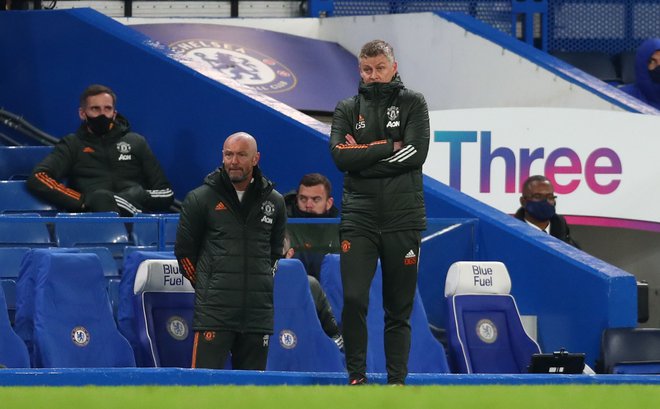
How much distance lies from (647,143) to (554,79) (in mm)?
1631

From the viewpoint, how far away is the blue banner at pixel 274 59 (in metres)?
14.5

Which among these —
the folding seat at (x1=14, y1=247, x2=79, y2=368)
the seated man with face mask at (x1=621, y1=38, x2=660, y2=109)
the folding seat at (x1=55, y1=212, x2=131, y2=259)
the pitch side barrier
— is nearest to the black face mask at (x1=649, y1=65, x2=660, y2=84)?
the seated man with face mask at (x1=621, y1=38, x2=660, y2=109)

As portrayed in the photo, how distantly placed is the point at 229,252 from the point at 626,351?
3054 millimetres

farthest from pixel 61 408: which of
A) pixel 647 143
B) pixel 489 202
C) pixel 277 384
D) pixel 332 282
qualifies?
pixel 647 143

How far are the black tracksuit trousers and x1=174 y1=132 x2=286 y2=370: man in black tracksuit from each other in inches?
32.5

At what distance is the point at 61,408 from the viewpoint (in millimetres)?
5699

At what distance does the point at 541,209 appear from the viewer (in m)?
11.2

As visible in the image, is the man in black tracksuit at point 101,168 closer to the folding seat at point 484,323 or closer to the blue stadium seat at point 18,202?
the blue stadium seat at point 18,202

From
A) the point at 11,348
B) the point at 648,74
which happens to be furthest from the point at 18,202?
the point at 648,74

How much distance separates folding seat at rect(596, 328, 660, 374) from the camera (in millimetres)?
9836

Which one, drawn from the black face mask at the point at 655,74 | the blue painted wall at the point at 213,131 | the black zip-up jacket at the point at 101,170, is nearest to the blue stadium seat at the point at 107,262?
the black zip-up jacket at the point at 101,170

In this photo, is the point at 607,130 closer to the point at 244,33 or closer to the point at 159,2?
the point at 244,33

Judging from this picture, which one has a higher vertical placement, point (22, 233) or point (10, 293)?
point (22, 233)

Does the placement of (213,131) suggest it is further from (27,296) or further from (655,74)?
(655,74)
